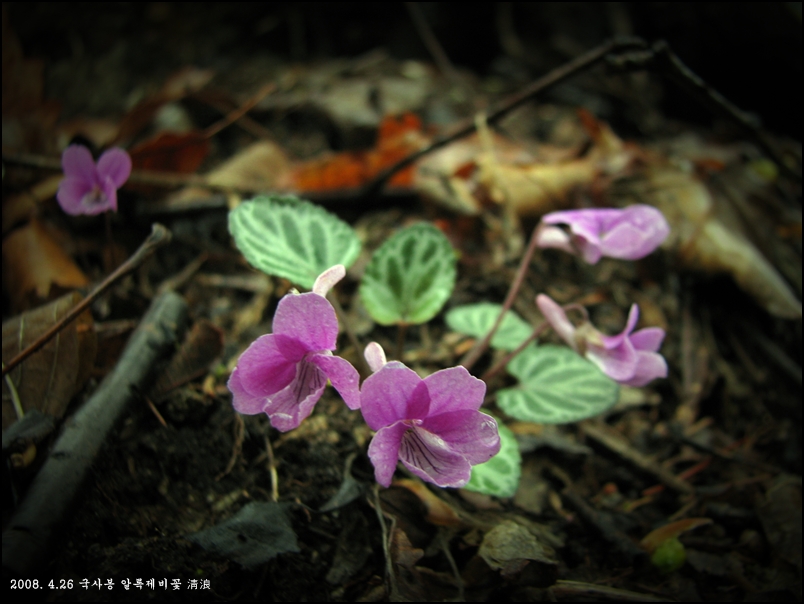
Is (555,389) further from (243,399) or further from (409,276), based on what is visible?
(243,399)

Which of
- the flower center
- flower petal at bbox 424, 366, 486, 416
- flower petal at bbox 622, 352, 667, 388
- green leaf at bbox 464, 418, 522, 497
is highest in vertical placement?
the flower center

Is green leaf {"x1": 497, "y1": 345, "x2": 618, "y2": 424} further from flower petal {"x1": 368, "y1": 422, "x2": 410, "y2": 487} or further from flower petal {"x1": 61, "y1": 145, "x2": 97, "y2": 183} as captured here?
flower petal {"x1": 61, "y1": 145, "x2": 97, "y2": 183}

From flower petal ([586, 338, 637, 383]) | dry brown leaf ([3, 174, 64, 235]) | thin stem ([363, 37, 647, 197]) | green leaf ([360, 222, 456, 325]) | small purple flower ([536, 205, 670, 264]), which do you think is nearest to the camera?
flower petal ([586, 338, 637, 383])

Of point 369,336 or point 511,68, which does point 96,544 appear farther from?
point 511,68

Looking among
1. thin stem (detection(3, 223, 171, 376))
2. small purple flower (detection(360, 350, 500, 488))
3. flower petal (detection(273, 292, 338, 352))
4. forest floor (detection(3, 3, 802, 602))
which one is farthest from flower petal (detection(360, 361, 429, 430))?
thin stem (detection(3, 223, 171, 376))

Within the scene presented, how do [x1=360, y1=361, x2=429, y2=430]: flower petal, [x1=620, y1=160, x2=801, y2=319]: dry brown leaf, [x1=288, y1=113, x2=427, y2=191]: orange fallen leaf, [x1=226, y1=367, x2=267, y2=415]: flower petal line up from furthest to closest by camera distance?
[x1=288, y1=113, x2=427, y2=191]: orange fallen leaf < [x1=620, y1=160, x2=801, y2=319]: dry brown leaf < [x1=226, y1=367, x2=267, y2=415]: flower petal < [x1=360, y1=361, x2=429, y2=430]: flower petal

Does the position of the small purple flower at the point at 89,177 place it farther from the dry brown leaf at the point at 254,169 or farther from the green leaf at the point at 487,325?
the green leaf at the point at 487,325

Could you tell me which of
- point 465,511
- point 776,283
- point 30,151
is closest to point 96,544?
point 465,511
